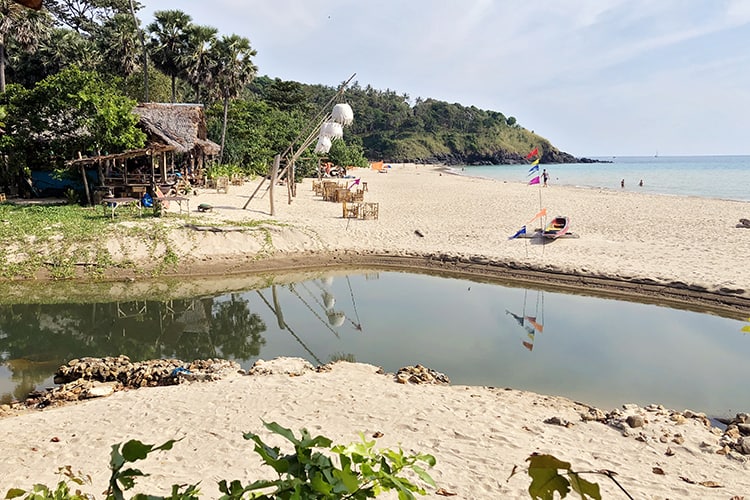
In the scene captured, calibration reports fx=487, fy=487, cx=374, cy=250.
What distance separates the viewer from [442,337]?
11.2 metres

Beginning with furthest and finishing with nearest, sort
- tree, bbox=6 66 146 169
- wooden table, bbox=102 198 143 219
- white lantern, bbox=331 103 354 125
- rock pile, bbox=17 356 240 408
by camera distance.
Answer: white lantern, bbox=331 103 354 125 < tree, bbox=6 66 146 169 < wooden table, bbox=102 198 143 219 < rock pile, bbox=17 356 240 408

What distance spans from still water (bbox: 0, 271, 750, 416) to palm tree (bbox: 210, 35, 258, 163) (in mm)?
24032

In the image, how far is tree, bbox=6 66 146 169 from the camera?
1894 centimetres

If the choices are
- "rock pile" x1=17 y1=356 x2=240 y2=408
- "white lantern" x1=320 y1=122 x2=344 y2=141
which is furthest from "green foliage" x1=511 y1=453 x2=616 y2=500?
"white lantern" x1=320 y1=122 x2=344 y2=141

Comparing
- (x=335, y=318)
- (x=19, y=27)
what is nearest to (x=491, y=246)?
(x=335, y=318)

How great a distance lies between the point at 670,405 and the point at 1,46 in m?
36.7

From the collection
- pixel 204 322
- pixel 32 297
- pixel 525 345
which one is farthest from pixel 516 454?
pixel 32 297

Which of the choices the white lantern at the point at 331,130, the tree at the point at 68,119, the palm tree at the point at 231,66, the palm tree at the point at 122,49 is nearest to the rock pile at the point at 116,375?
the white lantern at the point at 331,130

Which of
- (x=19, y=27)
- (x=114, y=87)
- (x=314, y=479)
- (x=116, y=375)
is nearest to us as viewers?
(x=314, y=479)

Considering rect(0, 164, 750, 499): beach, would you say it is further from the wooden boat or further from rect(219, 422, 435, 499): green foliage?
the wooden boat

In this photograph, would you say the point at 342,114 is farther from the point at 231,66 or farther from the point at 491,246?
the point at 231,66

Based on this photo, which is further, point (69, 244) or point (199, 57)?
point (199, 57)

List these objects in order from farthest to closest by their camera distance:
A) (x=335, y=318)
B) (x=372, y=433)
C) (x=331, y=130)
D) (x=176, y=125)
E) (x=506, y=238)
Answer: (x=176, y=125) < (x=331, y=130) < (x=506, y=238) < (x=335, y=318) < (x=372, y=433)

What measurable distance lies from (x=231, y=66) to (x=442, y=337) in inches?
1147
